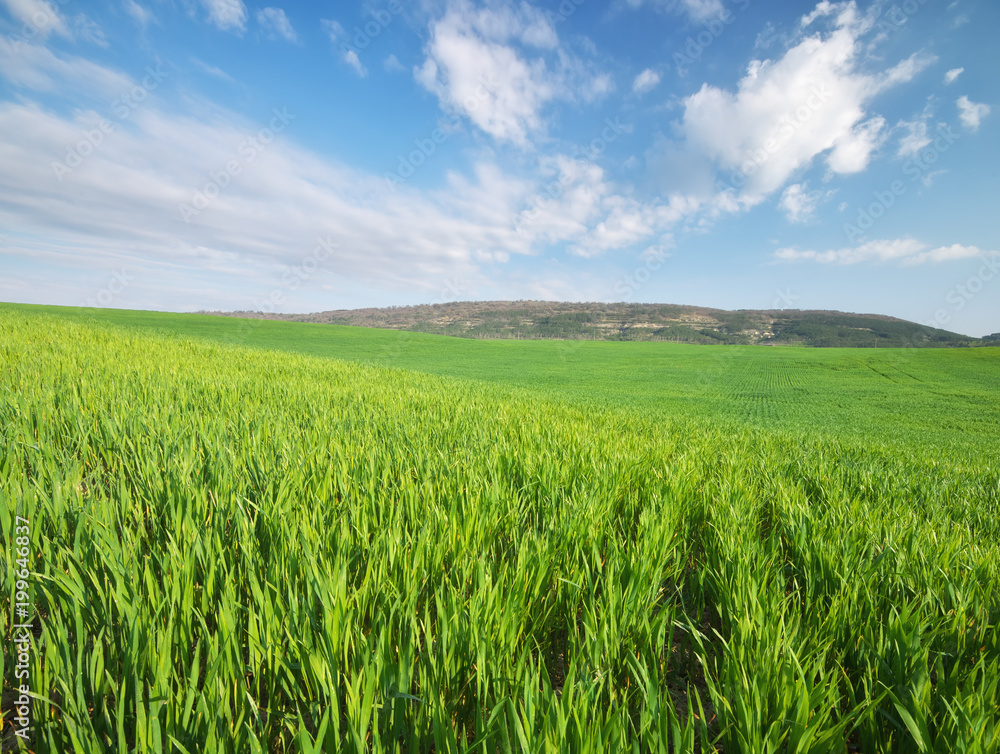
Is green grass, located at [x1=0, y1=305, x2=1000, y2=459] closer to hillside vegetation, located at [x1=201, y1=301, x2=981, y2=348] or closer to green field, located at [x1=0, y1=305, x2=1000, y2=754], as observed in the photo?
green field, located at [x1=0, y1=305, x2=1000, y2=754]

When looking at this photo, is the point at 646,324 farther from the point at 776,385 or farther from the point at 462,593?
the point at 462,593

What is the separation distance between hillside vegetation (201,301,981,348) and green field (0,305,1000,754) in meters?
123

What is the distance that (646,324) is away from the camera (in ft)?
503

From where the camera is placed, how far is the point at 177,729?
96cm

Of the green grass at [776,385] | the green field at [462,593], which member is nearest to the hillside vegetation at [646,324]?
the green grass at [776,385]

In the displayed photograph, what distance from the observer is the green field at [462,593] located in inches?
40.7

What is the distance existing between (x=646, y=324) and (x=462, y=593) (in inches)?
6435

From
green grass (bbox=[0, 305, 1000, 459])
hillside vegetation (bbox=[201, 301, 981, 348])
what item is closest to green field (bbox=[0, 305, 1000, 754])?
green grass (bbox=[0, 305, 1000, 459])

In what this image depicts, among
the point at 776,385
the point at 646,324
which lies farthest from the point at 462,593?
the point at 646,324

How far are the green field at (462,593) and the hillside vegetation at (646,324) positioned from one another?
12252cm

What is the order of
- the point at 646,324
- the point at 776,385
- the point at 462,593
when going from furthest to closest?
1. the point at 646,324
2. the point at 776,385
3. the point at 462,593

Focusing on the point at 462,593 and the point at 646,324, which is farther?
the point at 646,324

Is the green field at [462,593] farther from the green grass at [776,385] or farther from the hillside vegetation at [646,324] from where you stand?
the hillside vegetation at [646,324]

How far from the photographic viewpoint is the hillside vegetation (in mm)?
133250
